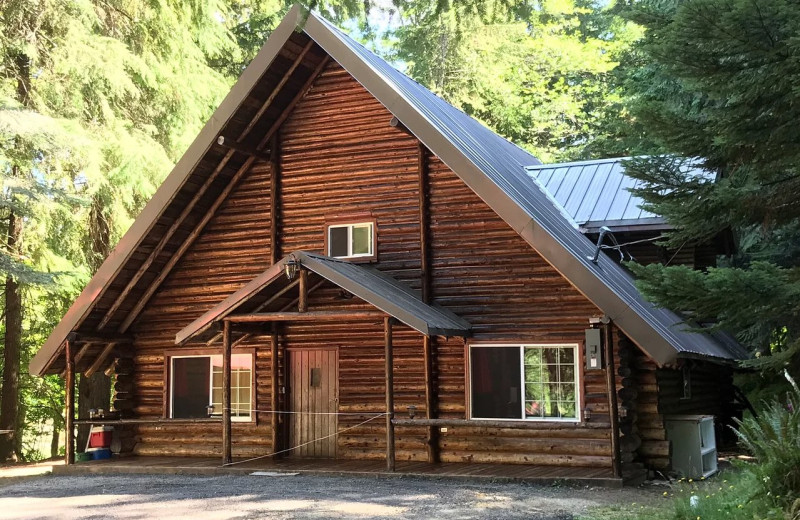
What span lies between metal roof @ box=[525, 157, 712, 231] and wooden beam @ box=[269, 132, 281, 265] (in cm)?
512

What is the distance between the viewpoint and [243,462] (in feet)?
43.9

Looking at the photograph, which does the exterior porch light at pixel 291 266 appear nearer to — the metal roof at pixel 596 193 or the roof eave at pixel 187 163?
the roof eave at pixel 187 163

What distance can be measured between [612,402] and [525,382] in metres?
1.59

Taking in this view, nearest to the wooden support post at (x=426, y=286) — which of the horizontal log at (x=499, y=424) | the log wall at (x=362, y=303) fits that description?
the log wall at (x=362, y=303)

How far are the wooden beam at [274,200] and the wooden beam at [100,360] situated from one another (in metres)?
3.39

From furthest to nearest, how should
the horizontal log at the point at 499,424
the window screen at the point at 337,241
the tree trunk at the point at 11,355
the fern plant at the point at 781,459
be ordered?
1. the tree trunk at the point at 11,355
2. the window screen at the point at 337,241
3. the horizontal log at the point at 499,424
4. the fern plant at the point at 781,459

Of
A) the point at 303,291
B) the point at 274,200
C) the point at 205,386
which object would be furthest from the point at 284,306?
the point at 205,386

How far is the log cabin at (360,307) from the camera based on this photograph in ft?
39.9

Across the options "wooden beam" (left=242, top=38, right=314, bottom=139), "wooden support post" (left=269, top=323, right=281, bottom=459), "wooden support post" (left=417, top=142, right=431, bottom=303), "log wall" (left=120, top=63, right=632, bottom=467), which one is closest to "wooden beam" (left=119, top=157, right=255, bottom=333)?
"log wall" (left=120, top=63, right=632, bottom=467)

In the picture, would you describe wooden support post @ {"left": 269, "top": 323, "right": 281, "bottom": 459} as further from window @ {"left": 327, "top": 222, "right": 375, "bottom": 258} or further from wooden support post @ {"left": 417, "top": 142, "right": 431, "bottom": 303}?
wooden support post @ {"left": 417, "top": 142, "right": 431, "bottom": 303}

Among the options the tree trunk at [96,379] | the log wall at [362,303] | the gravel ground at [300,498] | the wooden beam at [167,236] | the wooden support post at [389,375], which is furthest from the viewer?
the tree trunk at [96,379]

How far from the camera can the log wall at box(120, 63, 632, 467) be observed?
12734 millimetres

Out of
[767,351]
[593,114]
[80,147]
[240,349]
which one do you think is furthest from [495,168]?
[593,114]

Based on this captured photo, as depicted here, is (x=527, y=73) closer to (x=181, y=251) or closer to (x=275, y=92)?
(x=275, y=92)
